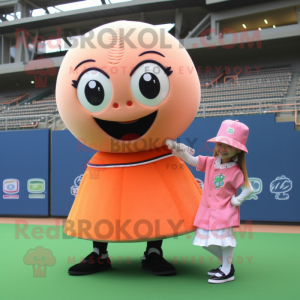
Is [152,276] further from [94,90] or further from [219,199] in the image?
[94,90]

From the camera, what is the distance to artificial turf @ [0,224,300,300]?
2.75m

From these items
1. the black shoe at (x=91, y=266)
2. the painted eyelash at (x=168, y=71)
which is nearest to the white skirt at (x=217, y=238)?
the black shoe at (x=91, y=266)

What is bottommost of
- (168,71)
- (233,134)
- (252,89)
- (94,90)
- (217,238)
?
(217,238)

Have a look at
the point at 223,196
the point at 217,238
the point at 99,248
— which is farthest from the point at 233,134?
the point at 99,248

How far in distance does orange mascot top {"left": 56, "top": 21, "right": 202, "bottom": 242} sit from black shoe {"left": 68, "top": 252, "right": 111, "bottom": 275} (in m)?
0.39

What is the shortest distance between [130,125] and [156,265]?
1.34 meters

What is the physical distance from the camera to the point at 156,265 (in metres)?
3.28

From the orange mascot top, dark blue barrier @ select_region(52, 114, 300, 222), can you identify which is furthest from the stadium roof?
the orange mascot top

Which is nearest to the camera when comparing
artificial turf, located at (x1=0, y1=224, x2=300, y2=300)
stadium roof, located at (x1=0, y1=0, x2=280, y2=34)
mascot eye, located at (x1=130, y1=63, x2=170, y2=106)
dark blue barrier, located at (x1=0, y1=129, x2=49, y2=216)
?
artificial turf, located at (x1=0, y1=224, x2=300, y2=300)

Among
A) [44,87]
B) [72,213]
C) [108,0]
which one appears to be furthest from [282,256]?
[44,87]

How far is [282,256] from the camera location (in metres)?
4.11

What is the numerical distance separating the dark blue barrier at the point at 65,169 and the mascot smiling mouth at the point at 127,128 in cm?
430

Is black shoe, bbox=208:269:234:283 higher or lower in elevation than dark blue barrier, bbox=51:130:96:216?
lower

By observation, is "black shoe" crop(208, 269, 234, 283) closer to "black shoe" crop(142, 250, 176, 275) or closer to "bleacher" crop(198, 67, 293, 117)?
"black shoe" crop(142, 250, 176, 275)
